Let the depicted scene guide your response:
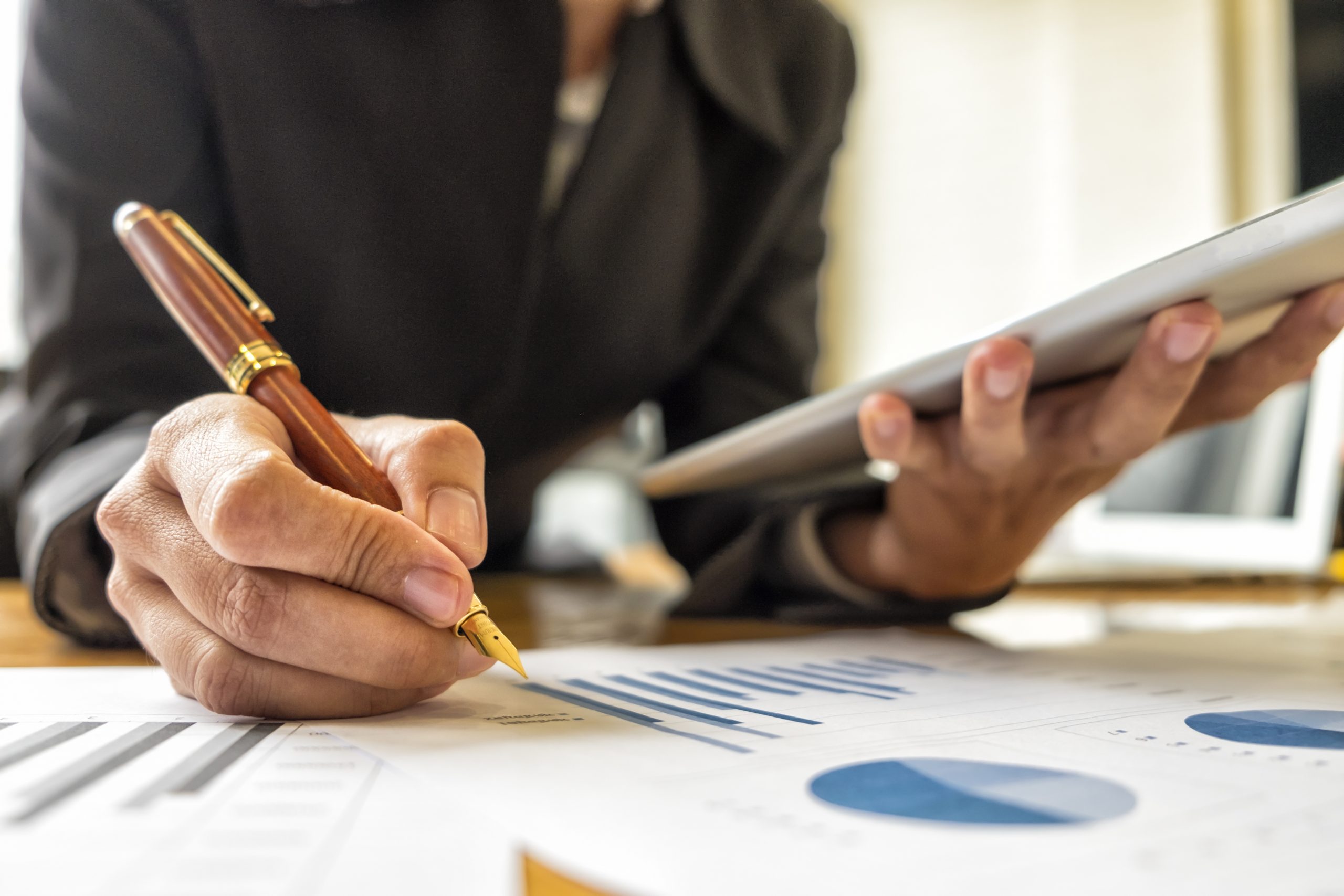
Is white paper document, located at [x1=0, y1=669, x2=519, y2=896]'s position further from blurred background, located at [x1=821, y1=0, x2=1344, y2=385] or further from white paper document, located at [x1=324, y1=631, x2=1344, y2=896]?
blurred background, located at [x1=821, y1=0, x2=1344, y2=385]

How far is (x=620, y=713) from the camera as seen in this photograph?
204 millimetres

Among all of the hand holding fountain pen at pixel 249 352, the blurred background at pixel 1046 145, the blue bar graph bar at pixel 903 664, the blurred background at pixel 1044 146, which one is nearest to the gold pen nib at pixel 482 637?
the hand holding fountain pen at pixel 249 352

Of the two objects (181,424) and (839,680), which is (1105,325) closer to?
(839,680)

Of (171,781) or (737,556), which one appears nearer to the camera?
(171,781)

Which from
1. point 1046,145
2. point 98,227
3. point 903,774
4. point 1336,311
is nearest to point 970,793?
point 903,774

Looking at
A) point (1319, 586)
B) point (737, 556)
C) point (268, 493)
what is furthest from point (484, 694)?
point (1319, 586)

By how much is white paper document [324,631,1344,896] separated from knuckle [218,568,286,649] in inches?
0.9

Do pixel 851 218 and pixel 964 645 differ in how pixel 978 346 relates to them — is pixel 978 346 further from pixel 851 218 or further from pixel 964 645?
pixel 851 218

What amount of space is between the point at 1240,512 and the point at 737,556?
37 centimetres

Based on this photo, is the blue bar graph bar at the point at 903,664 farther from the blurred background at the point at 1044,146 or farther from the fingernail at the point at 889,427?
the blurred background at the point at 1044,146

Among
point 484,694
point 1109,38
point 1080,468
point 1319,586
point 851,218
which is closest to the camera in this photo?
point 484,694

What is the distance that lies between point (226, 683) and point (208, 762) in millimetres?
41

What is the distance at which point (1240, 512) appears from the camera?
59cm

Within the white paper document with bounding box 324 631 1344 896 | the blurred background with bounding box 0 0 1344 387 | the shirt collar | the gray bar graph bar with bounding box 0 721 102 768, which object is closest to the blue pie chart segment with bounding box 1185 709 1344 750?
the white paper document with bounding box 324 631 1344 896
